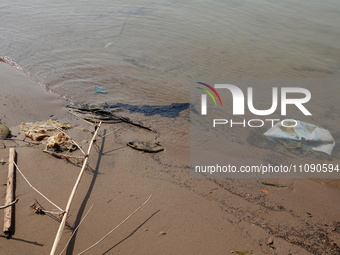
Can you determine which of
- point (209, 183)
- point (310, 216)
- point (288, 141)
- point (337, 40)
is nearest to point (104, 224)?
point (209, 183)

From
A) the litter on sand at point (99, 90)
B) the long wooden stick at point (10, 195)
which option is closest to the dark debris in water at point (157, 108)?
the litter on sand at point (99, 90)

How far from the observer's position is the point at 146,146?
3.57m

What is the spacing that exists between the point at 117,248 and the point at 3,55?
4754 millimetres

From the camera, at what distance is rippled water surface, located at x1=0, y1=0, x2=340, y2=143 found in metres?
5.21

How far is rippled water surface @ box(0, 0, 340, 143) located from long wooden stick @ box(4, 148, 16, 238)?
1669 mm

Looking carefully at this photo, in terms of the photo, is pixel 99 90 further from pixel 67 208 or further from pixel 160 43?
pixel 67 208

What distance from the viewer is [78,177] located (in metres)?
2.94

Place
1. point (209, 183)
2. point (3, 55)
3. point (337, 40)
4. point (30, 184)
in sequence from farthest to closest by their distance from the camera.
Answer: point (337, 40)
point (3, 55)
point (209, 183)
point (30, 184)

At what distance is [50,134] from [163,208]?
1607mm

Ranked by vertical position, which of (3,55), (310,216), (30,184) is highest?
(3,55)

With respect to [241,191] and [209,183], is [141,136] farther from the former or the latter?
[241,191]

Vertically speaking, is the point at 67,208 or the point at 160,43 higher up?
the point at 160,43

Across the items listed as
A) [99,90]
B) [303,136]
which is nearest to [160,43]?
[99,90]

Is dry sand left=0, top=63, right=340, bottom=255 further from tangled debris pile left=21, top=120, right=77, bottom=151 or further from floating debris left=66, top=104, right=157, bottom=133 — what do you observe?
floating debris left=66, top=104, right=157, bottom=133
